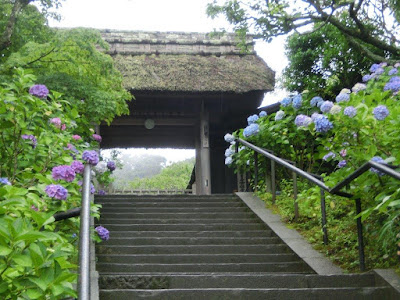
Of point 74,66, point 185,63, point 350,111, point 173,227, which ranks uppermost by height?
point 185,63

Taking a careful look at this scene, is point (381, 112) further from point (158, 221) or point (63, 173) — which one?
point (158, 221)

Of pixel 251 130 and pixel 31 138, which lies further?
pixel 251 130

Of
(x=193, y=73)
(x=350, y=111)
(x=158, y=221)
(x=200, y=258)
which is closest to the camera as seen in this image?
(x=350, y=111)

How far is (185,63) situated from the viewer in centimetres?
1308

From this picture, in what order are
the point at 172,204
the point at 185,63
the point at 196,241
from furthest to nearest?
1. the point at 185,63
2. the point at 172,204
3. the point at 196,241

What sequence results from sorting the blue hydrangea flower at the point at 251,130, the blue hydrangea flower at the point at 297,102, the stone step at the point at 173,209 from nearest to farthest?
the stone step at the point at 173,209
the blue hydrangea flower at the point at 251,130
the blue hydrangea flower at the point at 297,102

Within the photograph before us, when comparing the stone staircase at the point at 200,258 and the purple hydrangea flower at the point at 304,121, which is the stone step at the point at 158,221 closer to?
the stone staircase at the point at 200,258

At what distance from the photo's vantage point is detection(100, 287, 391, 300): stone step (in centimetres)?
370

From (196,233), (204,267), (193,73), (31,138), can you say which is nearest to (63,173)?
(31,138)

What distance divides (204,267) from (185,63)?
8696 mm

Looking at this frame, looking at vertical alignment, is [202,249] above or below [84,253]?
below

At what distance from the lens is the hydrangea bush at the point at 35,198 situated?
216 cm

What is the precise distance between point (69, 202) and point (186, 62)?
944 centimetres

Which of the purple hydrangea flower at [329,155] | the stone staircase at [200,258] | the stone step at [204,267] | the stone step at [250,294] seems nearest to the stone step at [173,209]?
the stone staircase at [200,258]
